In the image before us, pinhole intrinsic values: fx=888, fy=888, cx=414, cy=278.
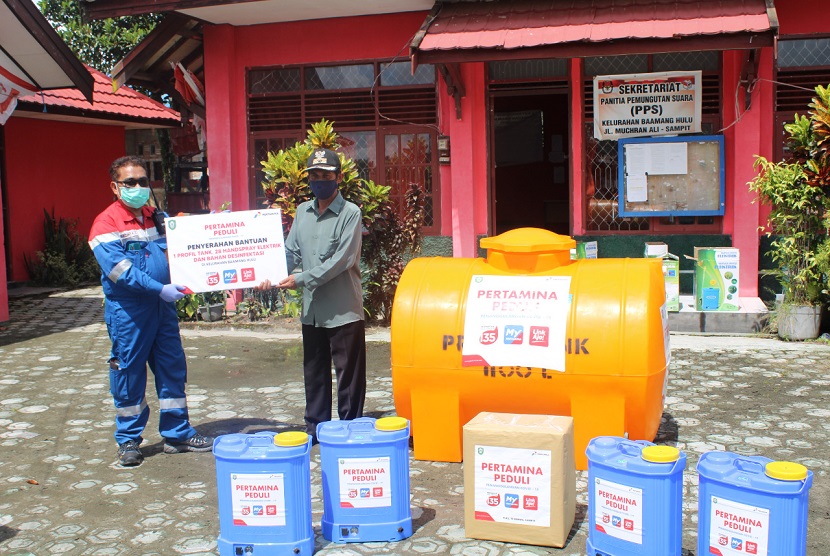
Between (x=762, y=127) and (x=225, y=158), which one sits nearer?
(x=762, y=127)

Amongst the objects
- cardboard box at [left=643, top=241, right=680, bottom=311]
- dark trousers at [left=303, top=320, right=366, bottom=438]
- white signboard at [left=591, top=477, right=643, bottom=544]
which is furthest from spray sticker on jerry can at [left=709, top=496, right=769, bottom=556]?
cardboard box at [left=643, top=241, right=680, bottom=311]

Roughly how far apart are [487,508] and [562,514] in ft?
1.24

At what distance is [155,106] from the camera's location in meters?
18.1

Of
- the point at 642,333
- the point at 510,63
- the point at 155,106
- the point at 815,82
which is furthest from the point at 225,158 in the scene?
the point at 642,333

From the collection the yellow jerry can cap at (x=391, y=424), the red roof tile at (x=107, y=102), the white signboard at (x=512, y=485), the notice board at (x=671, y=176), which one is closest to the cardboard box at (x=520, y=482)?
the white signboard at (x=512, y=485)

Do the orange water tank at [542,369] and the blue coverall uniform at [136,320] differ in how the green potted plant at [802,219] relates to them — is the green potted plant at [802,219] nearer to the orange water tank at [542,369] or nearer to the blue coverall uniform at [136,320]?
the orange water tank at [542,369]

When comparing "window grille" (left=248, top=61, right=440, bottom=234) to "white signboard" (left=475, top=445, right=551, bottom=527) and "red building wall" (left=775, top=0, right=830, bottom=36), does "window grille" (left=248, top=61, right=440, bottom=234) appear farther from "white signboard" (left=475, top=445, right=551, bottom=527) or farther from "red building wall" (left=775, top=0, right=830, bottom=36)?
"white signboard" (left=475, top=445, right=551, bottom=527)

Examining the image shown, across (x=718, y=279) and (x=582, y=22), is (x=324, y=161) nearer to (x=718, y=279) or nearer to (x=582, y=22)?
(x=582, y=22)

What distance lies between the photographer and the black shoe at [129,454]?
227 inches

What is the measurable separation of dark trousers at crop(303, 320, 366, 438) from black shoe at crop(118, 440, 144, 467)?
1137 millimetres

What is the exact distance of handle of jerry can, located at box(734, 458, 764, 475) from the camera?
12.8ft

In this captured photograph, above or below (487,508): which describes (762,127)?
above

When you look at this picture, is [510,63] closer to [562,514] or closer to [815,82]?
[815,82]

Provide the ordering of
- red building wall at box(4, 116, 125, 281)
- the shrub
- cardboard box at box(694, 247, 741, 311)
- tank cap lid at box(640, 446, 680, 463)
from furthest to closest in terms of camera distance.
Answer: the shrub
red building wall at box(4, 116, 125, 281)
cardboard box at box(694, 247, 741, 311)
tank cap lid at box(640, 446, 680, 463)
